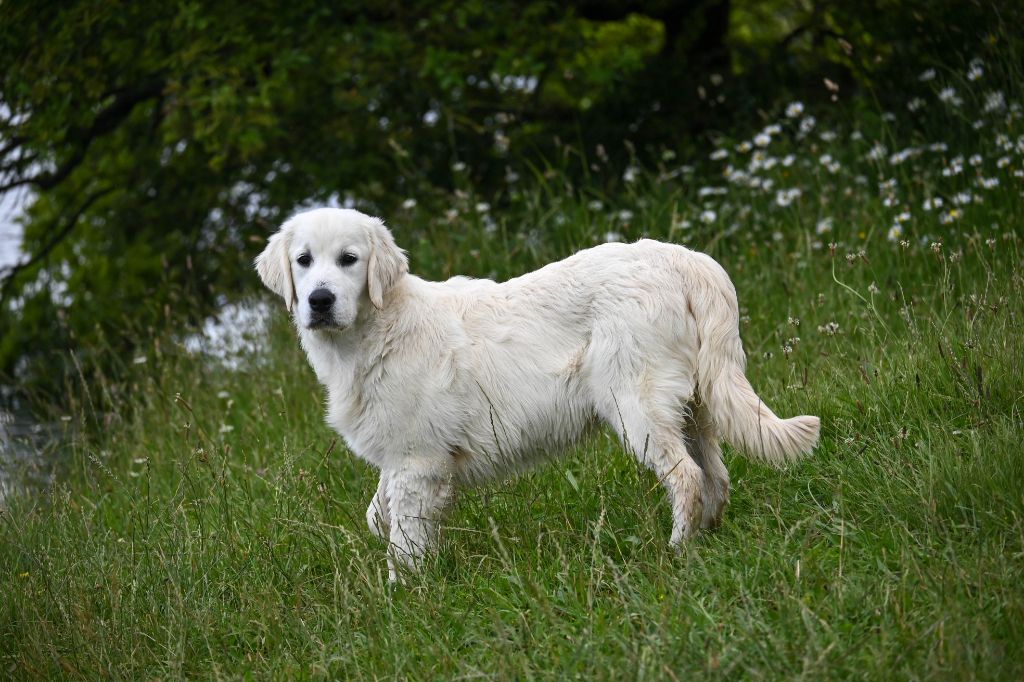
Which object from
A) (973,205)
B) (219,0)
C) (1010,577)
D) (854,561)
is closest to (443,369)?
(854,561)

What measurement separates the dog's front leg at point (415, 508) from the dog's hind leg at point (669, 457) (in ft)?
2.63

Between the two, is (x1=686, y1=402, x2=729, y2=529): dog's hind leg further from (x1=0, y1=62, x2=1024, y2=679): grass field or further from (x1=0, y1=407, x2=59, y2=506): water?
(x1=0, y1=407, x2=59, y2=506): water

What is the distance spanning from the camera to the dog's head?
169 inches

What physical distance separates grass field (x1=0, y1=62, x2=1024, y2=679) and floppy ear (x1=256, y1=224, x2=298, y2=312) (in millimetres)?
753

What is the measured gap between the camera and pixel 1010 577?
10.5 feet

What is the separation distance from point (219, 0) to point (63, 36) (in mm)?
1272

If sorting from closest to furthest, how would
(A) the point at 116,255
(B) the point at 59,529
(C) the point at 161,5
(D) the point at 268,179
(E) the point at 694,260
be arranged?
(E) the point at 694,260 → (B) the point at 59,529 → (C) the point at 161,5 → (D) the point at 268,179 → (A) the point at 116,255

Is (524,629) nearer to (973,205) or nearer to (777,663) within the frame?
(777,663)

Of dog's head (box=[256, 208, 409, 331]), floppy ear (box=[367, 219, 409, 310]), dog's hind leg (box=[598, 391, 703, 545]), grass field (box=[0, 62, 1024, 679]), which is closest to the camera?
grass field (box=[0, 62, 1024, 679])

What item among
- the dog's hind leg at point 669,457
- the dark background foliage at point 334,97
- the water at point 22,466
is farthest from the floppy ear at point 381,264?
the dark background foliage at point 334,97

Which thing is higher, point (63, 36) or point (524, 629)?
point (63, 36)

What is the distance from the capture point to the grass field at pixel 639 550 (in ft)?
10.6

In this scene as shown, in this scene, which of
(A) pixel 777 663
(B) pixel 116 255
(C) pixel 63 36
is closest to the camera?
(A) pixel 777 663

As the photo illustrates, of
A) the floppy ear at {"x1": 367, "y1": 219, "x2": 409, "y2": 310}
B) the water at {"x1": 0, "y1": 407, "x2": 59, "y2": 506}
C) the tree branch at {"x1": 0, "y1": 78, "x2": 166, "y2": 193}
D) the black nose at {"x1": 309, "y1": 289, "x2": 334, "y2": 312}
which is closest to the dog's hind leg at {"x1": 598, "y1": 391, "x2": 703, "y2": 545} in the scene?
the floppy ear at {"x1": 367, "y1": 219, "x2": 409, "y2": 310}
